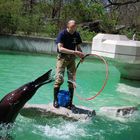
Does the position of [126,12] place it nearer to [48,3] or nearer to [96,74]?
[48,3]

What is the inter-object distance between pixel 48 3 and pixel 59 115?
83.5 ft

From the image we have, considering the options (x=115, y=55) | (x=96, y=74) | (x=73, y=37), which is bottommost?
(x=96, y=74)

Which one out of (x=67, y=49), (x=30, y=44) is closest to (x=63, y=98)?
(x=67, y=49)

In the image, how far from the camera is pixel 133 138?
708 cm

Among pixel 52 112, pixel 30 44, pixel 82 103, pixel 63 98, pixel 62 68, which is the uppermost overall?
pixel 62 68

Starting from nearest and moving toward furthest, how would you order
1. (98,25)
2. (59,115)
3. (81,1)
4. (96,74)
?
1. (59,115)
2. (96,74)
3. (81,1)
4. (98,25)

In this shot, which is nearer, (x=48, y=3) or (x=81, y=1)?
(x=81, y=1)

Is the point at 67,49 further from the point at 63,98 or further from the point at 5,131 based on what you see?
the point at 5,131

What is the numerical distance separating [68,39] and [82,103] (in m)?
2.41

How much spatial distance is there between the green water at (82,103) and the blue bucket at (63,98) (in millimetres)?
587

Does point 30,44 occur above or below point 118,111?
below

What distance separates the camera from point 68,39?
807 centimetres

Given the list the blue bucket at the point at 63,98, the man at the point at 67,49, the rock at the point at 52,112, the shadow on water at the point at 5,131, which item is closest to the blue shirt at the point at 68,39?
the man at the point at 67,49

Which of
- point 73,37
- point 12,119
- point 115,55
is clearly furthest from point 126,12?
point 12,119
